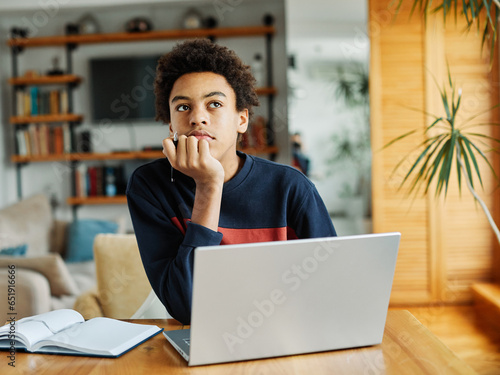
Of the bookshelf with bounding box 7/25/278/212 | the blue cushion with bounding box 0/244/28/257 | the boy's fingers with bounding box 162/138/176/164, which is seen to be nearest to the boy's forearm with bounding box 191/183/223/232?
the boy's fingers with bounding box 162/138/176/164

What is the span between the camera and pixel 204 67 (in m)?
1.30

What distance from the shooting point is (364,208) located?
3.65 m

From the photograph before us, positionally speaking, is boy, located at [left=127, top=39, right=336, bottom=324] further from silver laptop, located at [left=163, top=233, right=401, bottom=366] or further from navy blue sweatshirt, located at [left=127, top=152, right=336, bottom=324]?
silver laptop, located at [left=163, top=233, right=401, bottom=366]

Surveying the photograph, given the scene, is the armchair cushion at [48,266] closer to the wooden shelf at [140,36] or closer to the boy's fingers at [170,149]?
the boy's fingers at [170,149]

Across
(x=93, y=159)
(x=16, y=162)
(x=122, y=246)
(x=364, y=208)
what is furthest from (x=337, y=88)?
(x=16, y=162)

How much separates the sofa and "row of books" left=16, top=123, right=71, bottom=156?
0.54m

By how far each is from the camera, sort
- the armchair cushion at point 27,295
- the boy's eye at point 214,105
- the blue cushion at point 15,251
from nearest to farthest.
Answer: the boy's eye at point 214,105 < the armchair cushion at point 27,295 < the blue cushion at point 15,251

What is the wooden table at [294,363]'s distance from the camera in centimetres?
77

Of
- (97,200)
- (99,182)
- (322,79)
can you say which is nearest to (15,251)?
(97,200)

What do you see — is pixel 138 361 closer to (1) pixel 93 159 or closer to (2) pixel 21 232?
(2) pixel 21 232

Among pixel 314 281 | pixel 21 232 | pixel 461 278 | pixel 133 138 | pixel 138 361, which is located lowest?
pixel 461 278

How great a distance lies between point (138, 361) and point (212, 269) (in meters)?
0.25

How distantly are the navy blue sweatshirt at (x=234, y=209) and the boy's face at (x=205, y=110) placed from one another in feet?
0.38

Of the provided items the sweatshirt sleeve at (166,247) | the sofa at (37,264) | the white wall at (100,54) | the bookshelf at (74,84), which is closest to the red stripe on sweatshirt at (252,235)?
the sweatshirt sleeve at (166,247)
